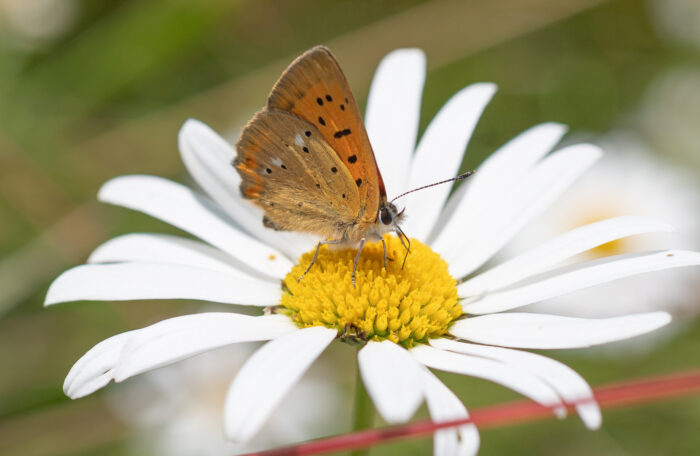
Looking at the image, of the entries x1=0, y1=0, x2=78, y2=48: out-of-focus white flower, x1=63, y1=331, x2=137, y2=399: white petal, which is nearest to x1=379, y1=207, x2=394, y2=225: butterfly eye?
x1=63, y1=331, x2=137, y2=399: white petal

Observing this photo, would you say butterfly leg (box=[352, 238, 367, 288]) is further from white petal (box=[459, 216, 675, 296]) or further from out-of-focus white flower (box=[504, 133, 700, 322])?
out-of-focus white flower (box=[504, 133, 700, 322])

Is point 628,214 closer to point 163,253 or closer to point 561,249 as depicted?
point 561,249

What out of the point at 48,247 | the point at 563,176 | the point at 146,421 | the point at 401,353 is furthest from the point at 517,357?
the point at 48,247

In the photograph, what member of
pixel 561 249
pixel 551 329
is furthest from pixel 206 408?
pixel 551 329

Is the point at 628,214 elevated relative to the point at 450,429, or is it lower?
elevated

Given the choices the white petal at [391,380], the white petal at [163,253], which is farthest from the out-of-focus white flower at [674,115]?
the white petal at [391,380]

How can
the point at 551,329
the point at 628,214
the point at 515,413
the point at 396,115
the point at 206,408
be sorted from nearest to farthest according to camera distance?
the point at 515,413 → the point at 551,329 → the point at 396,115 → the point at 206,408 → the point at 628,214

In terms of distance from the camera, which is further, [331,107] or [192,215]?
[192,215]
